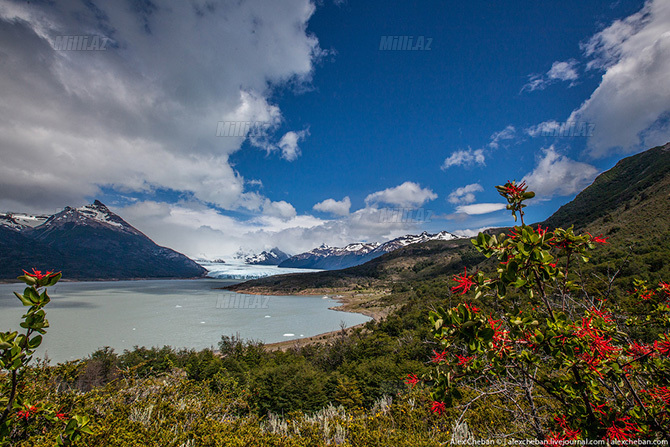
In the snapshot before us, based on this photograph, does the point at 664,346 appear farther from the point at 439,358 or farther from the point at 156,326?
the point at 156,326

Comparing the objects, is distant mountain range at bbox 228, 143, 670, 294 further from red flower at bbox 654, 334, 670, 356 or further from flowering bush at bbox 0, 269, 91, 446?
flowering bush at bbox 0, 269, 91, 446

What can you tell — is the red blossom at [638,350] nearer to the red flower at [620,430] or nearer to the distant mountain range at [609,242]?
the red flower at [620,430]

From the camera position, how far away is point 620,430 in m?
1.84

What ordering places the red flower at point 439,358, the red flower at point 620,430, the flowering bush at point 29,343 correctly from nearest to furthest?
the flowering bush at point 29,343 < the red flower at point 620,430 < the red flower at point 439,358

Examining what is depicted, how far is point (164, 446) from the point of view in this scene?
374cm

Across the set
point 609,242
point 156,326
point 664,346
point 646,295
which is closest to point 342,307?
point 156,326

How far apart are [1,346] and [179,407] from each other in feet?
18.3

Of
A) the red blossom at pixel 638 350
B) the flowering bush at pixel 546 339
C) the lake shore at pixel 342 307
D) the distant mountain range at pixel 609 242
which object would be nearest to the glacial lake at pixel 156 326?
the lake shore at pixel 342 307

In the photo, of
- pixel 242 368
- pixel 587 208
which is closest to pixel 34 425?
pixel 242 368

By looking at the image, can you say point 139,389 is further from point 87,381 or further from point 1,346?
point 87,381

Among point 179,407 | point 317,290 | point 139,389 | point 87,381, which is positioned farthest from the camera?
point 317,290

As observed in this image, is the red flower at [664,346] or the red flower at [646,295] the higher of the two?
the red flower at [646,295]

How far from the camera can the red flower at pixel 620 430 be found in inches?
71.7

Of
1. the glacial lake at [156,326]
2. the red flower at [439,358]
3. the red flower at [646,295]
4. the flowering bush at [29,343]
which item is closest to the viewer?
the flowering bush at [29,343]
